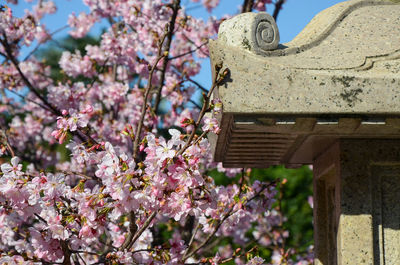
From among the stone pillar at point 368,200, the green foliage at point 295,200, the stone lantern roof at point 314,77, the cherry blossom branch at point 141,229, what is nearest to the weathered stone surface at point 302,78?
the stone lantern roof at point 314,77

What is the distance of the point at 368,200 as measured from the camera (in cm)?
251

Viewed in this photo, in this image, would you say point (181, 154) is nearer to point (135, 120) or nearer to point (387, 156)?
point (387, 156)

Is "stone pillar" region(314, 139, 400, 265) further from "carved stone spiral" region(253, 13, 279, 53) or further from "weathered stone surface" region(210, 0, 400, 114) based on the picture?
"carved stone spiral" region(253, 13, 279, 53)

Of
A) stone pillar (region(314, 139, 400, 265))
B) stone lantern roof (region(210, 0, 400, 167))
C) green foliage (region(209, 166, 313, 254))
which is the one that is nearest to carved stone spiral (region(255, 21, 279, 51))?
stone lantern roof (region(210, 0, 400, 167))

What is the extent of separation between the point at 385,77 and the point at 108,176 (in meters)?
1.28

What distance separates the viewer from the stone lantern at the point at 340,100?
2.17 metres

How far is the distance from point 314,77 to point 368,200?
70 centimetres

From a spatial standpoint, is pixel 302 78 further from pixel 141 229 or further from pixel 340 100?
pixel 141 229

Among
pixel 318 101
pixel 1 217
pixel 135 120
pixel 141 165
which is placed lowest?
pixel 1 217

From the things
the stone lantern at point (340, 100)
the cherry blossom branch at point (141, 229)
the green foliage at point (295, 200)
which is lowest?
the cherry blossom branch at point (141, 229)

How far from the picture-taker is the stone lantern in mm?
2170

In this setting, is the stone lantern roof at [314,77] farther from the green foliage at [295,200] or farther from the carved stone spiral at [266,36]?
the green foliage at [295,200]

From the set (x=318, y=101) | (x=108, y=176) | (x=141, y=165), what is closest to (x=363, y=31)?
(x=318, y=101)

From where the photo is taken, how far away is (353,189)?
2.53 metres
